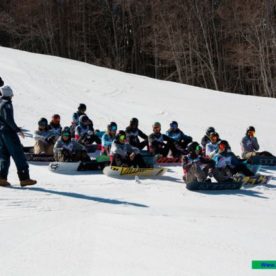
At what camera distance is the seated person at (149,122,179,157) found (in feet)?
41.1

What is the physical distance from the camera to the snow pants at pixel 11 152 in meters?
7.76

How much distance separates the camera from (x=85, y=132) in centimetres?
1314

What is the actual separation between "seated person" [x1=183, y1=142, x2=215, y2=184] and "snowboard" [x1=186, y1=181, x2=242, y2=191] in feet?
0.38

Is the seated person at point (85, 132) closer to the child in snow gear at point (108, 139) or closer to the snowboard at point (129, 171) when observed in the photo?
the child in snow gear at point (108, 139)

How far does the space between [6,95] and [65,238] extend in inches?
121

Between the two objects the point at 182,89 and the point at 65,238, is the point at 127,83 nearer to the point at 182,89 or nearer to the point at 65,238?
the point at 182,89

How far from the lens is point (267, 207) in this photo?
8.30 metres

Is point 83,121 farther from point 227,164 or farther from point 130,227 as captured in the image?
point 130,227

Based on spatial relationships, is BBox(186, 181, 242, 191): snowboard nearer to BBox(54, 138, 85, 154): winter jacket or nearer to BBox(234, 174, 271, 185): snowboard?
BBox(234, 174, 271, 185): snowboard

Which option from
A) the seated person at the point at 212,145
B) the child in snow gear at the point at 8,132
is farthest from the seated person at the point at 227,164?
the child in snow gear at the point at 8,132

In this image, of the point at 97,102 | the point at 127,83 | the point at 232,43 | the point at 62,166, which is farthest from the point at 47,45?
the point at 62,166

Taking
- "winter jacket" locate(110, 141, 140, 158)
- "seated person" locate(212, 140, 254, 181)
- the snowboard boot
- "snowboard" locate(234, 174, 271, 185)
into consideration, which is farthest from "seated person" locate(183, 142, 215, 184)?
the snowboard boot

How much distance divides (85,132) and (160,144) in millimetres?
2001

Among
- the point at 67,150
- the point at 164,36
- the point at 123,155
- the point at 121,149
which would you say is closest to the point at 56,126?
the point at 67,150
